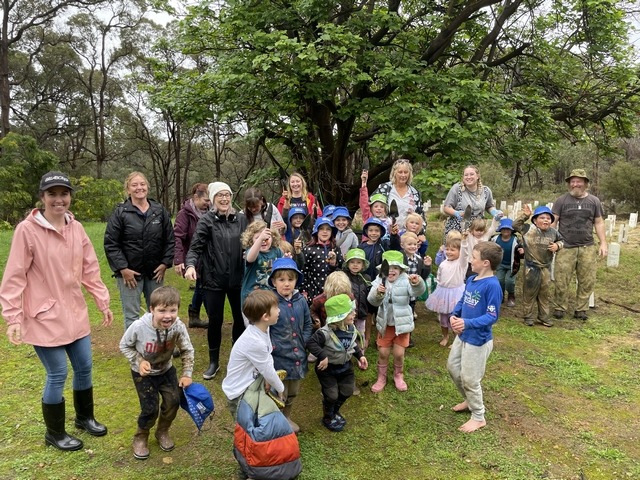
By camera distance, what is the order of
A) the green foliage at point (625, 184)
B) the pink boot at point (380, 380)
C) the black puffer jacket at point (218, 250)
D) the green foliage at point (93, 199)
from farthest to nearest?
1. the green foliage at point (93, 199)
2. the green foliage at point (625, 184)
3. the pink boot at point (380, 380)
4. the black puffer jacket at point (218, 250)

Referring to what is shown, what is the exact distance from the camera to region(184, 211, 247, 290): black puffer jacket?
13.9 ft

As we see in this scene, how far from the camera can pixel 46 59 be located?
2516 centimetres

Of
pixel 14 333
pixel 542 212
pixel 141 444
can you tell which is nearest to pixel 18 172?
pixel 14 333

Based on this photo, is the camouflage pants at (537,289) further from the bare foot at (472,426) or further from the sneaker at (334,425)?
the sneaker at (334,425)

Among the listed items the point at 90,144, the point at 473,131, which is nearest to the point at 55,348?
the point at 473,131

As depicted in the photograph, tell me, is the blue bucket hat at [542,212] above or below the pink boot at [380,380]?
above

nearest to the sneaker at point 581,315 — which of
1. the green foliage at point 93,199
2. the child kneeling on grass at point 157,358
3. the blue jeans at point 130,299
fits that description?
the child kneeling on grass at point 157,358

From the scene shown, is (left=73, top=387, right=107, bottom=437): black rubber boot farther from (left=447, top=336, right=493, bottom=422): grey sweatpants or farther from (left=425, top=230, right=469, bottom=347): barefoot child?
(left=425, top=230, right=469, bottom=347): barefoot child

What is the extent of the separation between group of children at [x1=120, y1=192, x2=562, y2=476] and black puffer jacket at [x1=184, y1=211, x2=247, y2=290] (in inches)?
7.1

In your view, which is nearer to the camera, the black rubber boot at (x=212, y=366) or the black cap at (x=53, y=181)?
the black cap at (x=53, y=181)

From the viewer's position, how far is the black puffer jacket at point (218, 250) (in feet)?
13.9

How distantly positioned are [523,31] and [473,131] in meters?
4.27

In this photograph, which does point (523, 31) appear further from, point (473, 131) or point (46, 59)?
point (46, 59)

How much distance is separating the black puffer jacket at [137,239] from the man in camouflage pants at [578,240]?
17.6 ft
